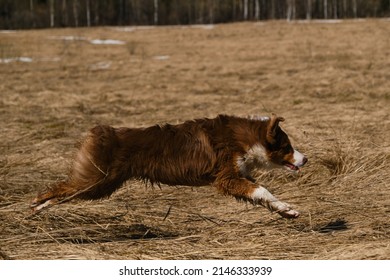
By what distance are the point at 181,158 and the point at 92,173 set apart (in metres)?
0.80

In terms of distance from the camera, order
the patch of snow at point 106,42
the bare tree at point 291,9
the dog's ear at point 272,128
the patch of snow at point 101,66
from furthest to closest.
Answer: the bare tree at point 291,9
the patch of snow at point 106,42
the patch of snow at point 101,66
the dog's ear at point 272,128

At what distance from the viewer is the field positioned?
5297 millimetres

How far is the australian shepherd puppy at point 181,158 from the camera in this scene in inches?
220

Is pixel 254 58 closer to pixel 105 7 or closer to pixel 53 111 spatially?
pixel 53 111

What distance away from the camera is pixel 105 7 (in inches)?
2179

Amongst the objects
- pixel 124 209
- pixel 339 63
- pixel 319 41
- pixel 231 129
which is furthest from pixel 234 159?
pixel 319 41

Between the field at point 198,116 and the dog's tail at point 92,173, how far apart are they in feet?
0.81

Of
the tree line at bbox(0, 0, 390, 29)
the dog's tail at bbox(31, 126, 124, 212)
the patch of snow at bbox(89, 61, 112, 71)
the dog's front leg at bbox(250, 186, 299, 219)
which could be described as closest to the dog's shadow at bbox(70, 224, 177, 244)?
the dog's tail at bbox(31, 126, 124, 212)

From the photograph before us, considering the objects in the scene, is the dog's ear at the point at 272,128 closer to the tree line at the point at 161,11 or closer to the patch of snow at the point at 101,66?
the patch of snow at the point at 101,66

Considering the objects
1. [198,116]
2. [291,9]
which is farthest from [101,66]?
[291,9]

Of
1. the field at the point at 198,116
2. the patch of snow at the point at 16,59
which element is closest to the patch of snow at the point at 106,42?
the field at the point at 198,116

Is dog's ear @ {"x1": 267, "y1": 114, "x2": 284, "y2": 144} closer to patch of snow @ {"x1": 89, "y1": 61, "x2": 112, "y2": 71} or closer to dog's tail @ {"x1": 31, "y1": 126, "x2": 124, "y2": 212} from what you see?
dog's tail @ {"x1": 31, "y1": 126, "x2": 124, "y2": 212}

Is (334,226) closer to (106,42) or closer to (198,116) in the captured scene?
(198,116)

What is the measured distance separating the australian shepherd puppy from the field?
305mm
